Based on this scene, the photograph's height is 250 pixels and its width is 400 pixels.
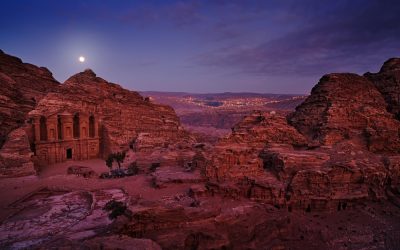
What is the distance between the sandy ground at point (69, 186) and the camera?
17391 millimetres

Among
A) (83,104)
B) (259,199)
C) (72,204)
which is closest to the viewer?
(259,199)

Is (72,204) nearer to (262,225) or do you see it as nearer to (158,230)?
(158,230)

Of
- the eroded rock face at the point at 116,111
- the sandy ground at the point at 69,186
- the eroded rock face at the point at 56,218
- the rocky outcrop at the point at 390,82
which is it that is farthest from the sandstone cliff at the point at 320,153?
the eroded rock face at the point at 116,111

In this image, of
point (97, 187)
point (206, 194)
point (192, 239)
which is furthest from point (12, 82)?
point (192, 239)

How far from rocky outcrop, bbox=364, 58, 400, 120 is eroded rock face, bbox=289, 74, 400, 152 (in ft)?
3.51

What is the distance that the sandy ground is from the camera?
1739 cm

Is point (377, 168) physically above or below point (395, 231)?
above

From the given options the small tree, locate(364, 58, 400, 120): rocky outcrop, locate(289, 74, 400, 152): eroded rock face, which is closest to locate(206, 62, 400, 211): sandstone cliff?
locate(289, 74, 400, 152): eroded rock face

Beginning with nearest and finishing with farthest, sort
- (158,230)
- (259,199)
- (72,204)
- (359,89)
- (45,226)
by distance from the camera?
(158,230) → (45,226) → (259,199) → (72,204) → (359,89)

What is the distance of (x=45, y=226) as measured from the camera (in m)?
14.8

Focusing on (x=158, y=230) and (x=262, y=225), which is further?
(x=262, y=225)

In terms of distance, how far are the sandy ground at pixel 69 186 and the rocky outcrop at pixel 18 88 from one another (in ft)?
22.2

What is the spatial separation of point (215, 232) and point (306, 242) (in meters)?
4.94

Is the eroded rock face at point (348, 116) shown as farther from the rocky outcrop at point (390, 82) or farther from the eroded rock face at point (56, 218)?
the eroded rock face at point (56, 218)
